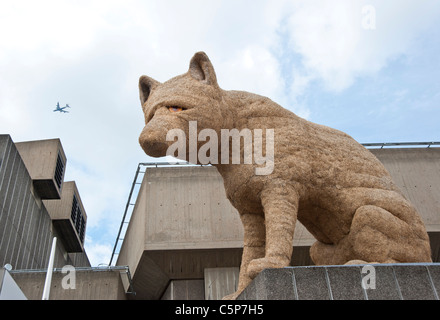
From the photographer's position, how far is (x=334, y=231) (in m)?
5.59

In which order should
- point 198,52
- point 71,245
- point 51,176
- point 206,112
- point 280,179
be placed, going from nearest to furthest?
point 280,179
point 206,112
point 198,52
point 51,176
point 71,245

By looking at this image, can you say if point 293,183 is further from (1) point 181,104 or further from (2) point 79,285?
(2) point 79,285

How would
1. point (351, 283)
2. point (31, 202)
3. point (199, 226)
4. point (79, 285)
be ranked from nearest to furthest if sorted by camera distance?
point (351, 283) → point (79, 285) → point (199, 226) → point (31, 202)

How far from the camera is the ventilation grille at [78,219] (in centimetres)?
1944

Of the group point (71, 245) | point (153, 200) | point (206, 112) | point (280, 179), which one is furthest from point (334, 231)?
point (71, 245)

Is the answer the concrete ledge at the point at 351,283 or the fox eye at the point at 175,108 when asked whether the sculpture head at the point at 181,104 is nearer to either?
the fox eye at the point at 175,108

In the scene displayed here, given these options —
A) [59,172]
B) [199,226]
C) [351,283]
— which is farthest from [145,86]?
Answer: [59,172]

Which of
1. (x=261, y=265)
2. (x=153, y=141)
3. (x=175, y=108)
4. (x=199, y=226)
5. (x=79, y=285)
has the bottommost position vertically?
(x=261, y=265)

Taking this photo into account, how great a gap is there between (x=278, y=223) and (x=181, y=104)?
1770 mm

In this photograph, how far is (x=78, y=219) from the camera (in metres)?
20.2

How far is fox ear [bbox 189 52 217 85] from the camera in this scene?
6.02 metres

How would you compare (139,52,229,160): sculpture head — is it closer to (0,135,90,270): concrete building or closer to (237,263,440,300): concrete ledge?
(237,263,440,300): concrete ledge
